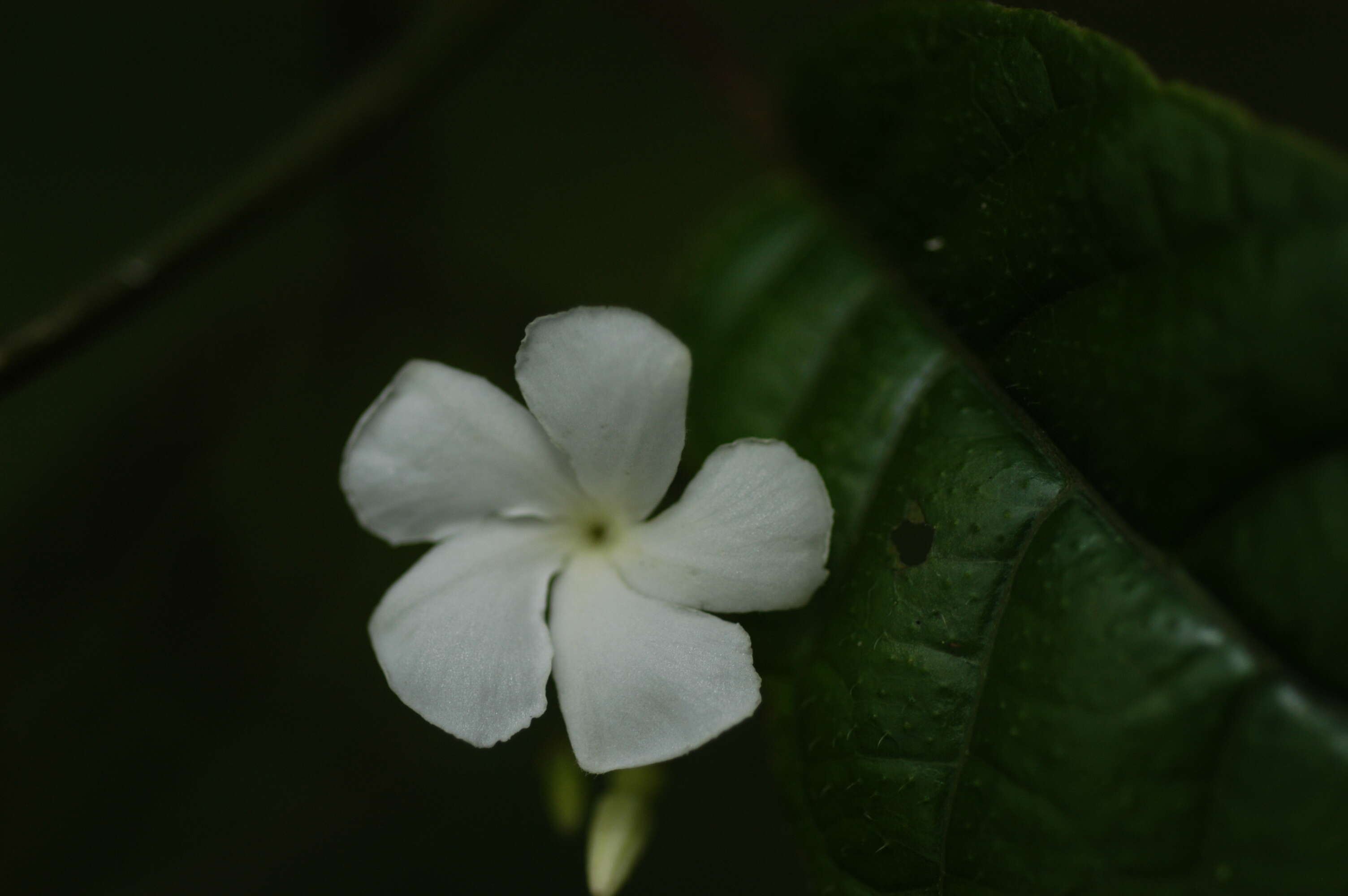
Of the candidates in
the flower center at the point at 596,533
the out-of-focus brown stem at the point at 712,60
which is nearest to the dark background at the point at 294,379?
the out-of-focus brown stem at the point at 712,60

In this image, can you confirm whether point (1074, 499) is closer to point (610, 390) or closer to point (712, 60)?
point (610, 390)

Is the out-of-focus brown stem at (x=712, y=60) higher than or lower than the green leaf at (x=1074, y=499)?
higher

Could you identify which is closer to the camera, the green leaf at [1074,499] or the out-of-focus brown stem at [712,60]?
the green leaf at [1074,499]

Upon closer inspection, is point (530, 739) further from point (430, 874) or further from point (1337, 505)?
point (1337, 505)

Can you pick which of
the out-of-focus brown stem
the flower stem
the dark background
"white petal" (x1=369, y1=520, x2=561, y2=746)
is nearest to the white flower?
"white petal" (x1=369, y1=520, x2=561, y2=746)

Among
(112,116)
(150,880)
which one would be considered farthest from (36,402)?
(150,880)

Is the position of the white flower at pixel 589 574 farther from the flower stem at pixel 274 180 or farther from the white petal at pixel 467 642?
the flower stem at pixel 274 180

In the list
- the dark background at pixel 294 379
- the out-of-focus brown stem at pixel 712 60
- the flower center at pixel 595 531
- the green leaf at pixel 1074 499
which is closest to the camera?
the green leaf at pixel 1074 499
